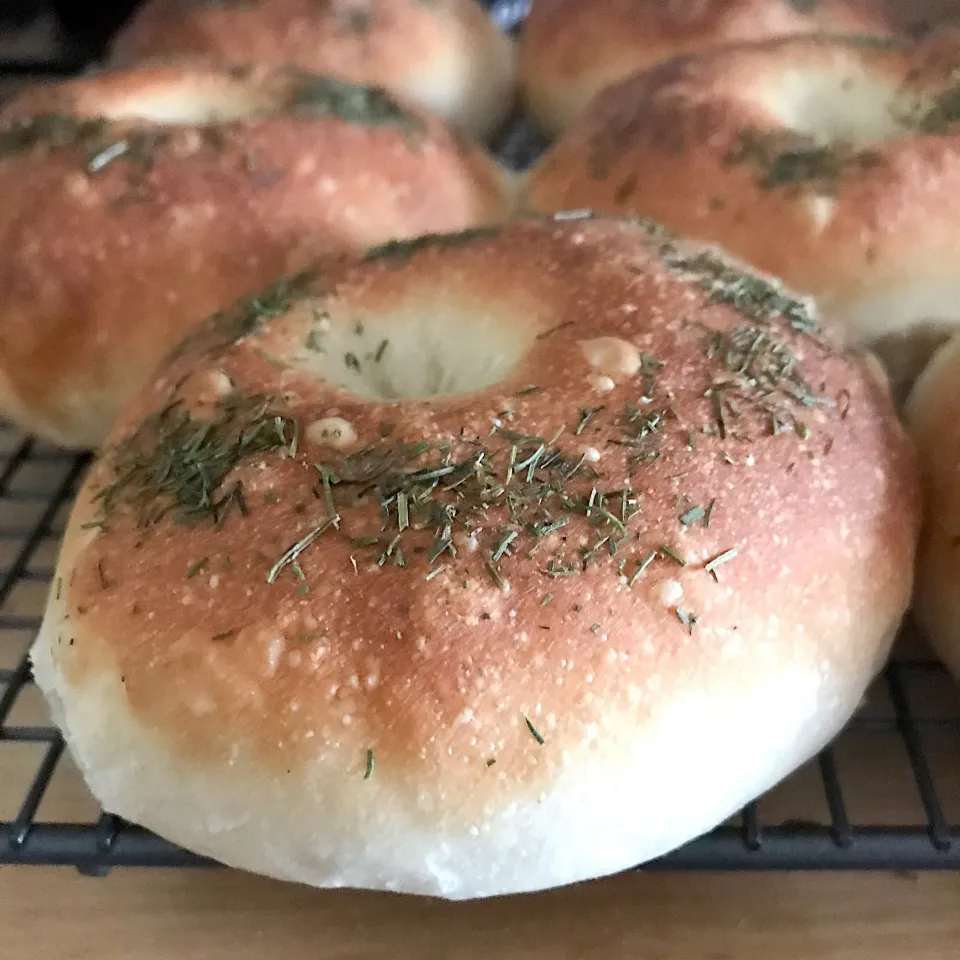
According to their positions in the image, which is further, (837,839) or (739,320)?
(739,320)

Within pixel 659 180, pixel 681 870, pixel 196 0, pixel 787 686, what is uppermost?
pixel 196 0

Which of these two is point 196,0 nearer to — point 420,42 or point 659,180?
point 420,42

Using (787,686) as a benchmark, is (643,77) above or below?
above

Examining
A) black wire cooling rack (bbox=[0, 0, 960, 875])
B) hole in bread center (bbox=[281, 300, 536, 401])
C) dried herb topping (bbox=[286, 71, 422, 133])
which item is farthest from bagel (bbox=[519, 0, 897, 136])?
black wire cooling rack (bbox=[0, 0, 960, 875])

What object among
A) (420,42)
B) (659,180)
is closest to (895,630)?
(659,180)

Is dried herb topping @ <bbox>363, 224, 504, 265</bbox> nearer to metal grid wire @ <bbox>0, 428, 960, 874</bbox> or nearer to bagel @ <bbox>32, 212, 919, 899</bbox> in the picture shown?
bagel @ <bbox>32, 212, 919, 899</bbox>

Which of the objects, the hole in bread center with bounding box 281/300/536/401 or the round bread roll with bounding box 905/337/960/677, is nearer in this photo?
the round bread roll with bounding box 905/337/960/677

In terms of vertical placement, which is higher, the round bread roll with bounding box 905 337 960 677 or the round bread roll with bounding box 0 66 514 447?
the round bread roll with bounding box 0 66 514 447
